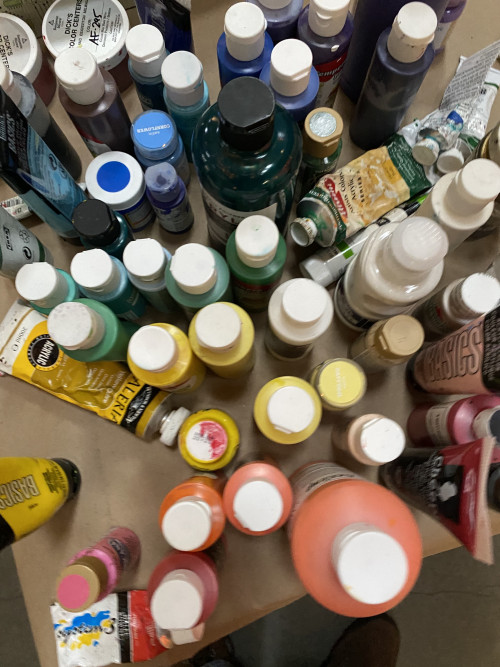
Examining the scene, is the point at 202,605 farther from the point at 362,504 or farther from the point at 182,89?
the point at 182,89

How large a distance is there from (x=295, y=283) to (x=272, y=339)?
0.12m

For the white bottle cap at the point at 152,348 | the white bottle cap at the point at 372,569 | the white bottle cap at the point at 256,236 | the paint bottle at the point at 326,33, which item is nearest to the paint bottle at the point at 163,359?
the white bottle cap at the point at 152,348

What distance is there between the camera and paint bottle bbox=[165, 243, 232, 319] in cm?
37

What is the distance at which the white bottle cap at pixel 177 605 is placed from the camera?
13.2 inches

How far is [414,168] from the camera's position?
48 cm

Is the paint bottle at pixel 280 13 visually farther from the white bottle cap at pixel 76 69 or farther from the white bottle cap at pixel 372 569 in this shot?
the white bottle cap at pixel 372 569

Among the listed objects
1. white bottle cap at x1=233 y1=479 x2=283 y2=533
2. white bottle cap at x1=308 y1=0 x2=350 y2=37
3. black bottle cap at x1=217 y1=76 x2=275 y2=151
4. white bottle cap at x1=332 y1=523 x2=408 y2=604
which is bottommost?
white bottle cap at x1=233 y1=479 x2=283 y2=533

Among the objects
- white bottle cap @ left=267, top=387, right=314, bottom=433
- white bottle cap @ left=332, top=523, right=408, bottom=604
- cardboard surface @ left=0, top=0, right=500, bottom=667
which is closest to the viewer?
white bottle cap @ left=332, top=523, right=408, bottom=604

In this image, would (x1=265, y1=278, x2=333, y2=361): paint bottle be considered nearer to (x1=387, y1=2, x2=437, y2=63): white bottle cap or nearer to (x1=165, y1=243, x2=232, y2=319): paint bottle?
(x1=165, y1=243, x2=232, y2=319): paint bottle

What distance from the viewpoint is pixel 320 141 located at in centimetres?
44

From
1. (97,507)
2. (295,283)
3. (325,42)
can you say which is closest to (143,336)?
(295,283)

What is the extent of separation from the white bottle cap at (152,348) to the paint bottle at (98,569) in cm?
19

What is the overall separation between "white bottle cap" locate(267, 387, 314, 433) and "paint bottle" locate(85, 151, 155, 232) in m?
0.29

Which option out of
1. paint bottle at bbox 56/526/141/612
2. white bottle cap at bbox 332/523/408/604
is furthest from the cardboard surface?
white bottle cap at bbox 332/523/408/604
